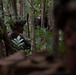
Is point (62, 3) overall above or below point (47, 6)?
above

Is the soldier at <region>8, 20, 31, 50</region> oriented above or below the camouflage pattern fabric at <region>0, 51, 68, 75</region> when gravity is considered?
below

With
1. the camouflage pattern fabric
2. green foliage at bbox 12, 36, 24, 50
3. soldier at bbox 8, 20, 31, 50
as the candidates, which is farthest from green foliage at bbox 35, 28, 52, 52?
the camouflage pattern fabric

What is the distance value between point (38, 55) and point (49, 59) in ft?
0.43

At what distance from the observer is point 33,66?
4.31 feet

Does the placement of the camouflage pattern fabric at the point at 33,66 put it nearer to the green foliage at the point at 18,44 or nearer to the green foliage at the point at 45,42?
the green foliage at the point at 45,42

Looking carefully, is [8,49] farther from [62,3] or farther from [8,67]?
[62,3]

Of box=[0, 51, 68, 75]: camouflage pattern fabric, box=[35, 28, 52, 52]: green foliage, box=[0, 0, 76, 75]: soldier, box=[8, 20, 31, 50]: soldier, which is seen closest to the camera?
box=[0, 0, 76, 75]: soldier

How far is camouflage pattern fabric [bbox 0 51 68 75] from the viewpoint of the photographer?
1.23 m

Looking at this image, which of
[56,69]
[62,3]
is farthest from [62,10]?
[56,69]

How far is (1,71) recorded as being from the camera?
A: 1.51m

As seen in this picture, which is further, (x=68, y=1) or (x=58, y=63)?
(x=58, y=63)

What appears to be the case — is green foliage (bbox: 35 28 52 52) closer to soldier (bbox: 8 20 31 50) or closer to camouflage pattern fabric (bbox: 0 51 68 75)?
soldier (bbox: 8 20 31 50)

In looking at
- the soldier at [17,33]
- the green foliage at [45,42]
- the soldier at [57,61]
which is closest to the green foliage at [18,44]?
the green foliage at [45,42]

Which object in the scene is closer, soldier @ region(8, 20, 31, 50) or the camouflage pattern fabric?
the camouflage pattern fabric
